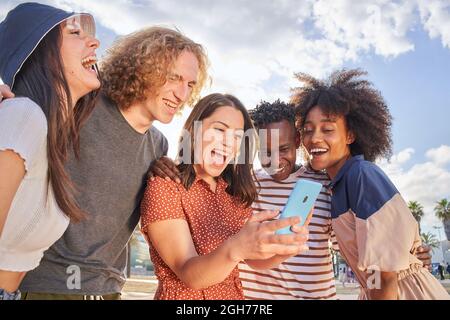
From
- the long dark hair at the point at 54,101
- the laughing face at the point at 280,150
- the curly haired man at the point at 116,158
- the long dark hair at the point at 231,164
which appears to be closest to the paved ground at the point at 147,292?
the laughing face at the point at 280,150

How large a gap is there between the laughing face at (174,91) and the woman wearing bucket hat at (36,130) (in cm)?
51

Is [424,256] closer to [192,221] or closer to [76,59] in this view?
[192,221]

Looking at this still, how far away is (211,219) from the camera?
3.03 metres

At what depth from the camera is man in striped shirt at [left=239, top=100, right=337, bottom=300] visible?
12.5 ft

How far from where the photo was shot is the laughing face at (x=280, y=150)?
4.29 meters

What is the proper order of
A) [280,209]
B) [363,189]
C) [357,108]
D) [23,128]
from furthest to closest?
[357,108] → [280,209] → [363,189] → [23,128]

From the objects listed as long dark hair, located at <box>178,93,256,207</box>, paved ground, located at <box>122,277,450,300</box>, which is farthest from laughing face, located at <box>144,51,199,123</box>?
paved ground, located at <box>122,277,450,300</box>

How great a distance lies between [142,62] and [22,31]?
39.2 inches

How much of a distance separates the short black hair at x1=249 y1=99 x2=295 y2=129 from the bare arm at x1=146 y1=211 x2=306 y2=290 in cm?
213

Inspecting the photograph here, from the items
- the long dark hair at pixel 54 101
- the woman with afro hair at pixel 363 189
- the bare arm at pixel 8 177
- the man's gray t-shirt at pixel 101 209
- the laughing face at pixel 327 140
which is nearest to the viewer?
the bare arm at pixel 8 177

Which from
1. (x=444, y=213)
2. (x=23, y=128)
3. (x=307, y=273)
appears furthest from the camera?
(x=444, y=213)

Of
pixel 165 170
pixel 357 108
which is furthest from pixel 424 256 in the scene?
pixel 165 170

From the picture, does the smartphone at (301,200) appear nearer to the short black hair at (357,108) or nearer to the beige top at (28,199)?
the beige top at (28,199)

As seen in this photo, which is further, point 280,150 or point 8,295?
point 280,150
